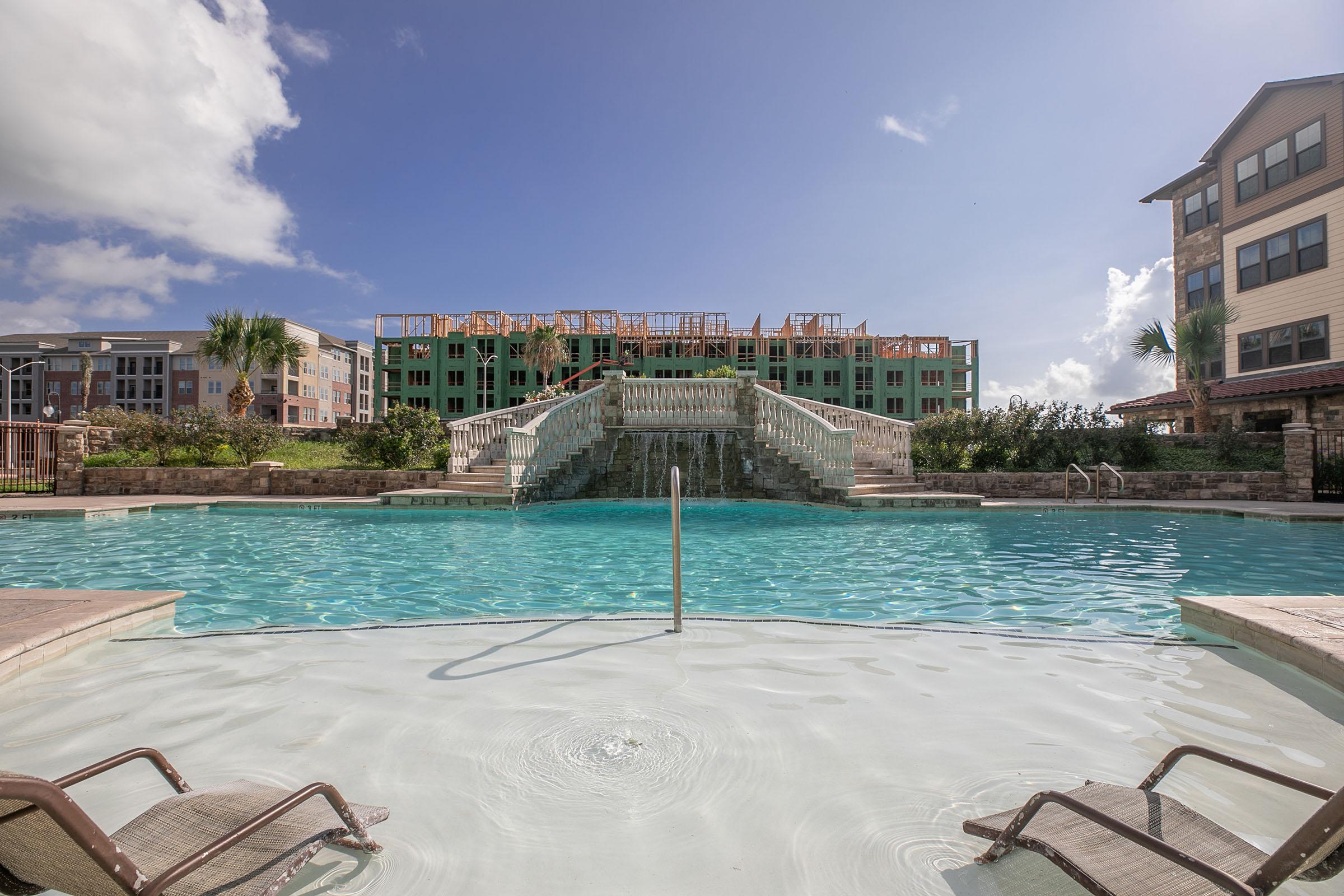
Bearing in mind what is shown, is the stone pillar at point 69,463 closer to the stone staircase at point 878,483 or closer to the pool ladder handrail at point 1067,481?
the stone staircase at point 878,483

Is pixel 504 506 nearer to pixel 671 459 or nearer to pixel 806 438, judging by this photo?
pixel 671 459

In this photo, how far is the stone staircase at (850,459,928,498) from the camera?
546 inches

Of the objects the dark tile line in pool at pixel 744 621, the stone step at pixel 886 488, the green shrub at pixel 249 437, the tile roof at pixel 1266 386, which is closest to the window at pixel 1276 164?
the tile roof at pixel 1266 386

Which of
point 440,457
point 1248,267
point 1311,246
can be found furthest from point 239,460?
point 1248,267

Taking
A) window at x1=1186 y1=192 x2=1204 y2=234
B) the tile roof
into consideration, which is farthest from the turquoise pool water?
window at x1=1186 y1=192 x2=1204 y2=234

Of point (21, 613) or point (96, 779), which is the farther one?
point (21, 613)

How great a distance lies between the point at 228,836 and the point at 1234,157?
31677 millimetres

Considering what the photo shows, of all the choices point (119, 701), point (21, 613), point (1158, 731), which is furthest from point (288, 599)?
point (1158, 731)

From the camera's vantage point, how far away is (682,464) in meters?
17.9

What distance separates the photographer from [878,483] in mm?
14570

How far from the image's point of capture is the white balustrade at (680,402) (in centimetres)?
1742

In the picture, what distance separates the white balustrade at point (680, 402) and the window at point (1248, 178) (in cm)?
2011

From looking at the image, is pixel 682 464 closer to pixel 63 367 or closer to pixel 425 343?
pixel 425 343

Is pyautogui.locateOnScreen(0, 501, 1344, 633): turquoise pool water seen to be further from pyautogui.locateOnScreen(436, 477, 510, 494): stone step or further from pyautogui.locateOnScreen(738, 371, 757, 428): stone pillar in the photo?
pyautogui.locateOnScreen(738, 371, 757, 428): stone pillar
